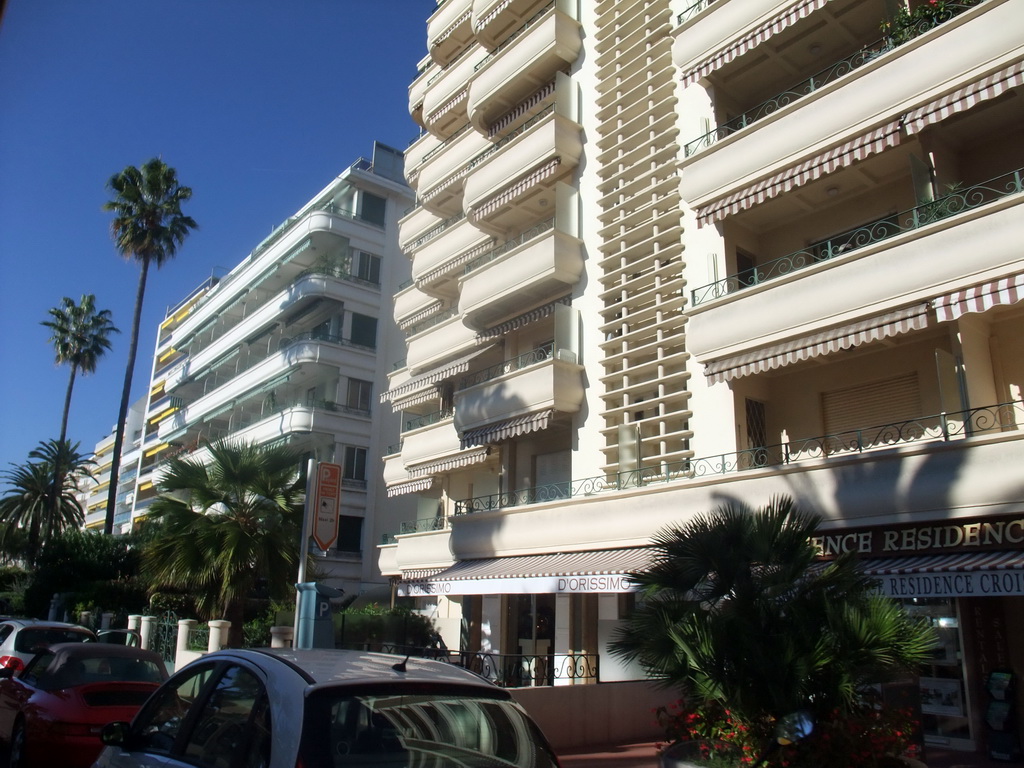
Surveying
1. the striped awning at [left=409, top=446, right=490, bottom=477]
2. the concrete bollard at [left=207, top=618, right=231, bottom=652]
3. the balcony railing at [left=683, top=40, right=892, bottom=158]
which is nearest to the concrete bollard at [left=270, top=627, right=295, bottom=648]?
the concrete bollard at [left=207, top=618, right=231, bottom=652]

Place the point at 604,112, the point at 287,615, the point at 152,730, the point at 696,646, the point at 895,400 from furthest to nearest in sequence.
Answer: the point at 287,615 → the point at 604,112 → the point at 895,400 → the point at 696,646 → the point at 152,730

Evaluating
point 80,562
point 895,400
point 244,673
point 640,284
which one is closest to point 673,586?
point 244,673

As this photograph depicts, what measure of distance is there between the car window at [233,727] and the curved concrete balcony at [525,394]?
15006 mm

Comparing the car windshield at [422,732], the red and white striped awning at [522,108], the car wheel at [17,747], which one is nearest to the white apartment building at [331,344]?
the red and white striped awning at [522,108]

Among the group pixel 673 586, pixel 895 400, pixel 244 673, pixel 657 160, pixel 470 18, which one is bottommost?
pixel 244 673

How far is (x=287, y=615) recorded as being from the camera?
2270 cm

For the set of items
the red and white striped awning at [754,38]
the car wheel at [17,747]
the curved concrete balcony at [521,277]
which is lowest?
the car wheel at [17,747]

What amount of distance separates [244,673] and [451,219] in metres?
24.3

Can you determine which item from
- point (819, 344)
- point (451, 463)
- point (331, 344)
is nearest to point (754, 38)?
point (819, 344)

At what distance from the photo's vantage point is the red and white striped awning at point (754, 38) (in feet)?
50.7

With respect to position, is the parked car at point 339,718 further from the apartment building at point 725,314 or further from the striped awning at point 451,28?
the striped awning at point 451,28

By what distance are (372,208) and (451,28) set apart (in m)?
13.0

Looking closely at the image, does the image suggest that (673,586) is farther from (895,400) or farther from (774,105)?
(774,105)

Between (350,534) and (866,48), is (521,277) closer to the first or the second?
(866,48)
